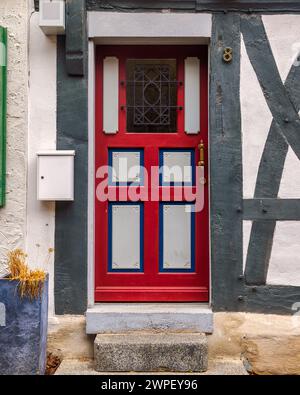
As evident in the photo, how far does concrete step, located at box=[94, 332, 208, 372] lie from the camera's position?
13.9 ft

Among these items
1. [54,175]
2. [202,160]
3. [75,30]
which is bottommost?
[54,175]

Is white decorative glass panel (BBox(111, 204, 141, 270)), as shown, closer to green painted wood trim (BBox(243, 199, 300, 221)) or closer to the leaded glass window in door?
the leaded glass window in door

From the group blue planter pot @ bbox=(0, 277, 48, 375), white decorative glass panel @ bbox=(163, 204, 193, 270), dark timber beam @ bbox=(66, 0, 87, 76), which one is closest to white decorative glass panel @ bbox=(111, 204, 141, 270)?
white decorative glass panel @ bbox=(163, 204, 193, 270)

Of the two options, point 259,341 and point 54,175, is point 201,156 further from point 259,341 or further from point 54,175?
point 259,341

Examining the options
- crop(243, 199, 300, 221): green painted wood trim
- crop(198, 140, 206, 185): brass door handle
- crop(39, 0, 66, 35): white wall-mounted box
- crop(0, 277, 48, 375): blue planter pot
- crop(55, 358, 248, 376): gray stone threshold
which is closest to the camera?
crop(0, 277, 48, 375): blue planter pot

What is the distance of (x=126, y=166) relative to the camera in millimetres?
4871

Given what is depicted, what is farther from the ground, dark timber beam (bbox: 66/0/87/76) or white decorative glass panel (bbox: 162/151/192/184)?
dark timber beam (bbox: 66/0/87/76)

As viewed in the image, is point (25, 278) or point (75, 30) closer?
point (25, 278)

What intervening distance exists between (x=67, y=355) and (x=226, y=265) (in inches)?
58.9

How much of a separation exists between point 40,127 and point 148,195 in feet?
3.58

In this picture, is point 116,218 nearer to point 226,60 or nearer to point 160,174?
point 160,174

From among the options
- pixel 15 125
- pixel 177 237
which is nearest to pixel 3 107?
pixel 15 125

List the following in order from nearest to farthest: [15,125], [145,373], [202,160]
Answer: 1. [145,373]
2. [15,125]
3. [202,160]

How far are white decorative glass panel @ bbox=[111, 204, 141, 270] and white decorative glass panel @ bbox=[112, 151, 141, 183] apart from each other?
0.25 metres
